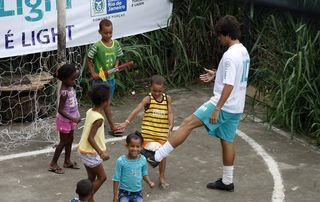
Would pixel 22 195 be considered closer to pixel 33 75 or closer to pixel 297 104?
pixel 33 75

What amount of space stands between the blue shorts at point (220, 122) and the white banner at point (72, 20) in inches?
122

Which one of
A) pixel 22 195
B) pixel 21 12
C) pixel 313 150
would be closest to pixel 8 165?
pixel 22 195

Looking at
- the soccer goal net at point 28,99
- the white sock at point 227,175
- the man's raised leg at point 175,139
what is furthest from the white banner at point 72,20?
the white sock at point 227,175

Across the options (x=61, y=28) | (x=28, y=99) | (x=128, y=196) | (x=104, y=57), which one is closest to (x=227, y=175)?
(x=128, y=196)

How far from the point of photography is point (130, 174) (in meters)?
5.59

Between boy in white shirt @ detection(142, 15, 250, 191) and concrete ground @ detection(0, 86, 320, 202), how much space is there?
12.5 inches

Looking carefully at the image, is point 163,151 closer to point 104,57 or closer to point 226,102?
point 226,102

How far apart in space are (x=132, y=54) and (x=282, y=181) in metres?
3.72

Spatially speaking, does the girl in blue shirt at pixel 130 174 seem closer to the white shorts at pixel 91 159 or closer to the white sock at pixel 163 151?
the white shorts at pixel 91 159

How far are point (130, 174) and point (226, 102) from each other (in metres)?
1.28

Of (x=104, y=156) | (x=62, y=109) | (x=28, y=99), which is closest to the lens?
(x=104, y=156)

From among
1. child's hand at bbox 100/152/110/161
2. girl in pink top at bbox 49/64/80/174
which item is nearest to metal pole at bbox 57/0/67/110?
girl in pink top at bbox 49/64/80/174

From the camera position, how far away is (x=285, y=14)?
8.53 meters

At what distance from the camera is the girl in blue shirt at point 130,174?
5578 mm
